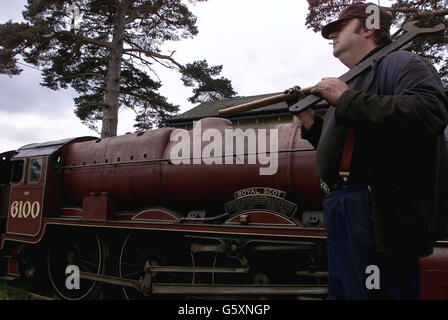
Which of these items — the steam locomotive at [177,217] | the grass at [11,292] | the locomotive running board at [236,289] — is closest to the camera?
the locomotive running board at [236,289]

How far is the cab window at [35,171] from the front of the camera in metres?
5.70

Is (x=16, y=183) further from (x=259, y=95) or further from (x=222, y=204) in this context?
(x=259, y=95)

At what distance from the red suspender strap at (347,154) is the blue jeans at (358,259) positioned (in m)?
0.07

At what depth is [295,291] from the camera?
3.29m

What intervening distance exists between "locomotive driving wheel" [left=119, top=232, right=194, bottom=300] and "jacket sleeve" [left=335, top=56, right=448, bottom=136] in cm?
350

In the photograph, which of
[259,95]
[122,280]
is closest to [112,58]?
[259,95]

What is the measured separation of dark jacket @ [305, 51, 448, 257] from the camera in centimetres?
128

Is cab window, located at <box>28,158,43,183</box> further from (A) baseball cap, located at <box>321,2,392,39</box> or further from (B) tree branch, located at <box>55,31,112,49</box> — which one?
(B) tree branch, located at <box>55,31,112,49</box>

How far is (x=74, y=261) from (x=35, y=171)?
5.51 feet

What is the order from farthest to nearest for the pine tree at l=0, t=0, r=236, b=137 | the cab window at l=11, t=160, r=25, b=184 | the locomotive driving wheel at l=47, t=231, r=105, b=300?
the pine tree at l=0, t=0, r=236, b=137
the cab window at l=11, t=160, r=25, b=184
the locomotive driving wheel at l=47, t=231, r=105, b=300

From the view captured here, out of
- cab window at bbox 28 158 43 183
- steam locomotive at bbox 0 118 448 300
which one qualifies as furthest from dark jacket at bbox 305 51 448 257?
cab window at bbox 28 158 43 183

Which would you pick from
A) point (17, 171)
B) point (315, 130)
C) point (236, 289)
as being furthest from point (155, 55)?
point (315, 130)

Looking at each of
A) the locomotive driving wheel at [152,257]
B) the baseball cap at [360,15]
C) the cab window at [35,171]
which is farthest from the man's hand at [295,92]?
the cab window at [35,171]

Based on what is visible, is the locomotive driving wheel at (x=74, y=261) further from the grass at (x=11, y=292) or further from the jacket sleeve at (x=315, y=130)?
the jacket sleeve at (x=315, y=130)
